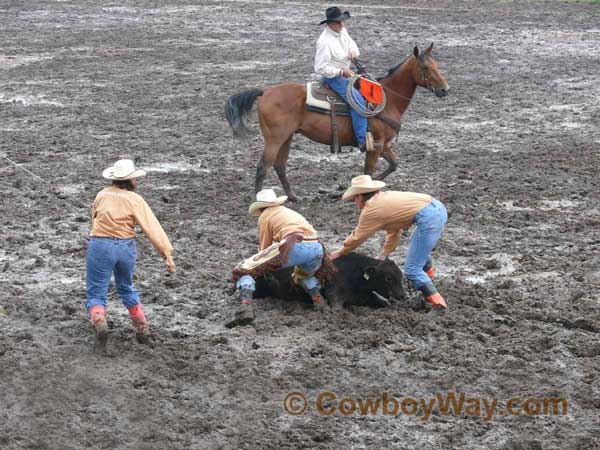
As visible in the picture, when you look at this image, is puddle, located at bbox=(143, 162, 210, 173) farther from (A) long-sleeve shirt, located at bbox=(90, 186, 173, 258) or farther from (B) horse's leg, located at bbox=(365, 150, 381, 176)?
(A) long-sleeve shirt, located at bbox=(90, 186, 173, 258)

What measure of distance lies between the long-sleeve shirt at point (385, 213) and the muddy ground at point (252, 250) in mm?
727

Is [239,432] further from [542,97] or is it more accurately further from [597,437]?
[542,97]

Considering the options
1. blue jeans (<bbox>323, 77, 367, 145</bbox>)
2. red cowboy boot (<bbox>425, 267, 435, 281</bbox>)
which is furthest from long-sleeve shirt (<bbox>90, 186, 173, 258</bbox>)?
blue jeans (<bbox>323, 77, 367, 145</bbox>)

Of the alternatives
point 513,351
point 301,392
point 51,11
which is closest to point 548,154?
point 513,351

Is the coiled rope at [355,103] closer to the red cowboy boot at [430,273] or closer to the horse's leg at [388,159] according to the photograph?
the horse's leg at [388,159]

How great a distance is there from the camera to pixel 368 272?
28.2 ft

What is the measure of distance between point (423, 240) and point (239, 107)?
14.2ft

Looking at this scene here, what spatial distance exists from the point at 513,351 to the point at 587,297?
1.56 metres

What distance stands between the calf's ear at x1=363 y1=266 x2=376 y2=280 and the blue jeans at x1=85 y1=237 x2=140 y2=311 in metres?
2.09

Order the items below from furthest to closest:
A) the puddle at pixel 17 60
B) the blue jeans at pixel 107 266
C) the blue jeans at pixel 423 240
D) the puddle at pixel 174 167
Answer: the puddle at pixel 17 60, the puddle at pixel 174 167, the blue jeans at pixel 423 240, the blue jeans at pixel 107 266

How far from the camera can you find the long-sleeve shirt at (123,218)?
766 centimetres

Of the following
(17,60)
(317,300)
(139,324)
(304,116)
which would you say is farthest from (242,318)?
(17,60)

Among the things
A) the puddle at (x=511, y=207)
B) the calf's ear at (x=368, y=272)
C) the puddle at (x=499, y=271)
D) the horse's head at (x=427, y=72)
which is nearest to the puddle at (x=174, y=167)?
the horse's head at (x=427, y=72)

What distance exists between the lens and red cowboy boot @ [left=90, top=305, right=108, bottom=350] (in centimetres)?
769
